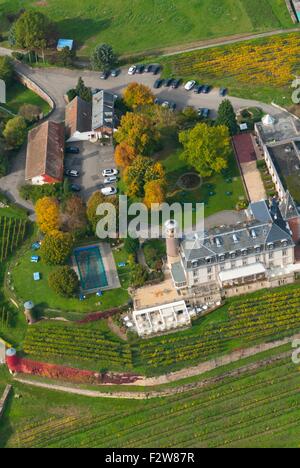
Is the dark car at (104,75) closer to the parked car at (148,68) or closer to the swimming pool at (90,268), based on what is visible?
the parked car at (148,68)

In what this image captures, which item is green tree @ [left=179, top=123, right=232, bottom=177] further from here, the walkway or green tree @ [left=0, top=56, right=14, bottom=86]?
green tree @ [left=0, top=56, right=14, bottom=86]

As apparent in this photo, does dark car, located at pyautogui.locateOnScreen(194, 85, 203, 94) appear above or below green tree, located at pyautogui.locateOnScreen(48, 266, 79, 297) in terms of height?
above

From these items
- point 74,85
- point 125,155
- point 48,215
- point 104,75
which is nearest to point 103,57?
point 104,75

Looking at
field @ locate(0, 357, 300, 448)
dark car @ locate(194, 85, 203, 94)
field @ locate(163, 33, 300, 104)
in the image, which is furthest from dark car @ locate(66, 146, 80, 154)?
field @ locate(0, 357, 300, 448)

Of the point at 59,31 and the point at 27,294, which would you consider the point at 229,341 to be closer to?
the point at 27,294

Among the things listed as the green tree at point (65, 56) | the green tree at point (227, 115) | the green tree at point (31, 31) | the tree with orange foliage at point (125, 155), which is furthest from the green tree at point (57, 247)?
the green tree at point (31, 31)
